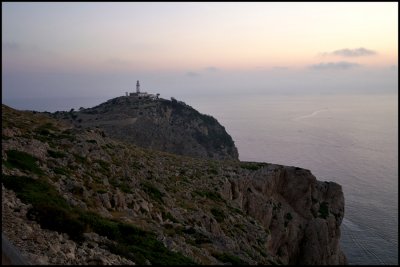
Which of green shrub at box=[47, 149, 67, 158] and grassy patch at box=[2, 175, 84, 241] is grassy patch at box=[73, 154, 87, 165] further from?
grassy patch at box=[2, 175, 84, 241]

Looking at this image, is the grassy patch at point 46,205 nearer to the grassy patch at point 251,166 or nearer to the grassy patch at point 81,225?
the grassy patch at point 81,225

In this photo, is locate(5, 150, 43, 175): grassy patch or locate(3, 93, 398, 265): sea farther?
locate(3, 93, 398, 265): sea

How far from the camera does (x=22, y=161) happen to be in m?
18.1

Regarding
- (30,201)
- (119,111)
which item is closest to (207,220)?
(30,201)

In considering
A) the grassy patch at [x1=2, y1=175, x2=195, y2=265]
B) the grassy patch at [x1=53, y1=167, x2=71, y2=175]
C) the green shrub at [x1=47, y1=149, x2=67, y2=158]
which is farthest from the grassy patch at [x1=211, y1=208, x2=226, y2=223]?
the green shrub at [x1=47, y1=149, x2=67, y2=158]

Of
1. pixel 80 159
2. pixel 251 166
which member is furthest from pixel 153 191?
pixel 251 166

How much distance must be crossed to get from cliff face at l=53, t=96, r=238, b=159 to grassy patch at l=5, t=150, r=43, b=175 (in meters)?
50.8

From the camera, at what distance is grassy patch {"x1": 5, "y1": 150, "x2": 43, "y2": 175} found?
56.6ft

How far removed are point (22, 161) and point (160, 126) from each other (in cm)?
7019

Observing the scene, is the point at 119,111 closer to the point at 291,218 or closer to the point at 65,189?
the point at 291,218

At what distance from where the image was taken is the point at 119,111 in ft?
330

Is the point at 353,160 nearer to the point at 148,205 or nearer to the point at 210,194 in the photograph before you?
the point at 210,194

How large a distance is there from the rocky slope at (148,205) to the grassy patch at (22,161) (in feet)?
0.21

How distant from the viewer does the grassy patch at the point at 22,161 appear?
679 inches
